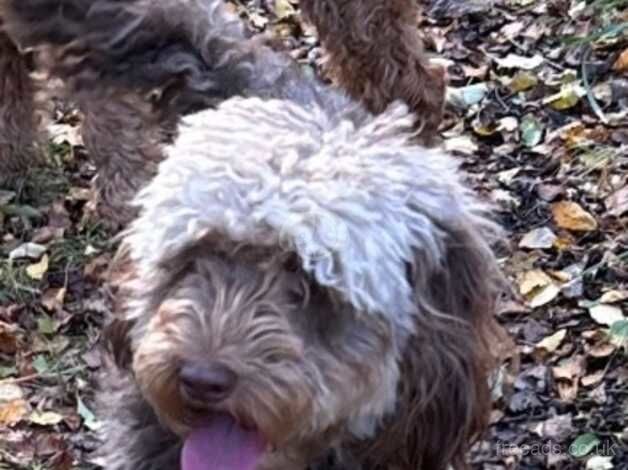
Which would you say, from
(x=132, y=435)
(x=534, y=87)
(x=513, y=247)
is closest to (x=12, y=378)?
(x=132, y=435)

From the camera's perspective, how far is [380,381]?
369 centimetres

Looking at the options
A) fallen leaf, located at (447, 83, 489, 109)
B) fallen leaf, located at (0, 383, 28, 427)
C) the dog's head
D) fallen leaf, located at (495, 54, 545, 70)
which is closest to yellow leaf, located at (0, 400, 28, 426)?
fallen leaf, located at (0, 383, 28, 427)

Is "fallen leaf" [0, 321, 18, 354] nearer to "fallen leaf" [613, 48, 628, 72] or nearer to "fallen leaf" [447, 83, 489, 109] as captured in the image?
"fallen leaf" [447, 83, 489, 109]

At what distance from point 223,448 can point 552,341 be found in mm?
1656

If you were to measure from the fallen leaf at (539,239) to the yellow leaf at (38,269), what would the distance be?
1479 millimetres

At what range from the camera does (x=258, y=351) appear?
3.49 m

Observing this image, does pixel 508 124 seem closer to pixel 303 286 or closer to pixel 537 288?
pixel 537 288

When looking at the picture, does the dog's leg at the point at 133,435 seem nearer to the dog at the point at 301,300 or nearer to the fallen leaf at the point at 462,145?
the dog at the point at 301,300

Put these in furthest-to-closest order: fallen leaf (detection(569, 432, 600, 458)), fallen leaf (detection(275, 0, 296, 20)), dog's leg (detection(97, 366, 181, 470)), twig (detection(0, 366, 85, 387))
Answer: fallen leaf (detection(275, 0, 296, 20)), twig (detection(0, 366, 85, 387)), fallen leaf (detection(569, 432, 600, 458)), dog's leg (detection(97, 366, 181, 470))

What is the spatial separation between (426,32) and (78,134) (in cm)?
141

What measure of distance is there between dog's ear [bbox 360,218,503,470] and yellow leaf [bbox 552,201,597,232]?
161cm

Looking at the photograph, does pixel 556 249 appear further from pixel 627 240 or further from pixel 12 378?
pixel 12 378

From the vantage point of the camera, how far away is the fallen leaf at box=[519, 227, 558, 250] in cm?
539

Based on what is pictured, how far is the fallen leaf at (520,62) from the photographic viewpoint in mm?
6320
